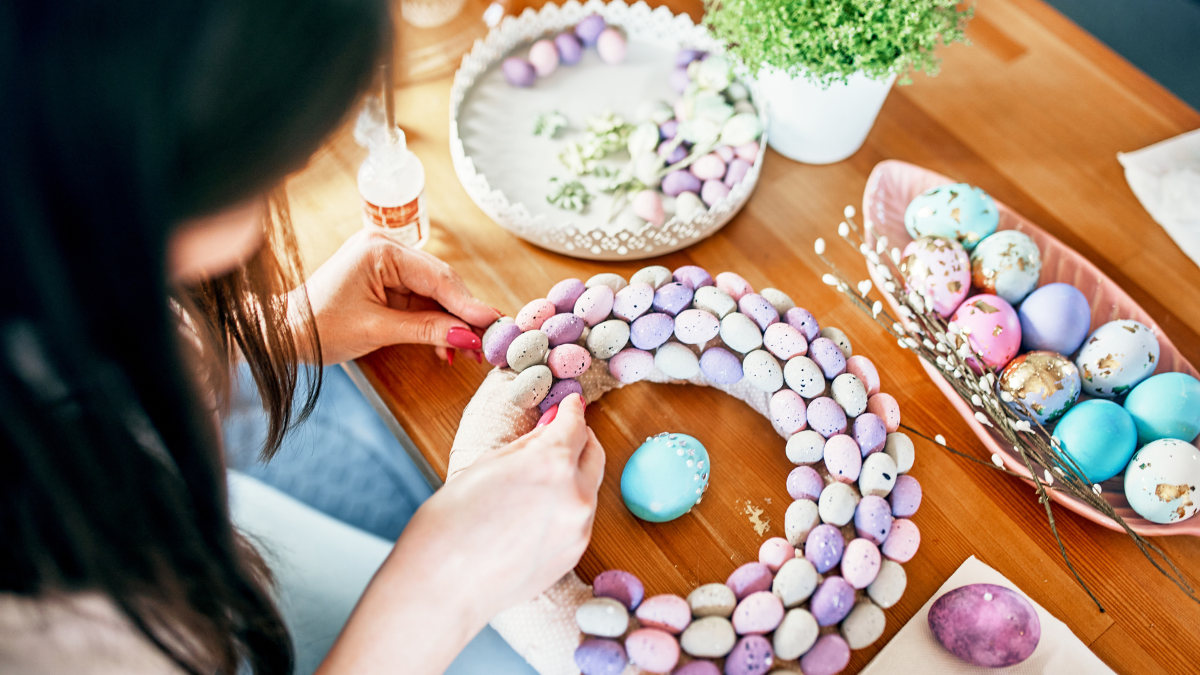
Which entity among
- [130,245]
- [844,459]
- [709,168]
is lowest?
[844,459]

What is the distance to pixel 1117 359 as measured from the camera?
72 cm

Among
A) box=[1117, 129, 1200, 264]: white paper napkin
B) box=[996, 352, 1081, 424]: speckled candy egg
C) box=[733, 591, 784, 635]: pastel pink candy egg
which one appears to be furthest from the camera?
box=[1117, 129, 1200, 264]: white paper napkin

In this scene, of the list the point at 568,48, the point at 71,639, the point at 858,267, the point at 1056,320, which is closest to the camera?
the point at 71,639

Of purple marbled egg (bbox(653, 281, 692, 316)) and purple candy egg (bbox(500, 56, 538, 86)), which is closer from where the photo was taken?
purple marbled egg (bbox(653, 281, 692, 316))

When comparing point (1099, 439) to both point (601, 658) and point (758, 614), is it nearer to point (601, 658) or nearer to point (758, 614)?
point (758, 614)

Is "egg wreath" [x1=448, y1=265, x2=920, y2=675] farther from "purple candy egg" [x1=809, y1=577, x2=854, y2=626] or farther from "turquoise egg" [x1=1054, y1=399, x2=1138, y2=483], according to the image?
"turquoise egg" [x1=1054, y1=399, x2=1138, y2=483]

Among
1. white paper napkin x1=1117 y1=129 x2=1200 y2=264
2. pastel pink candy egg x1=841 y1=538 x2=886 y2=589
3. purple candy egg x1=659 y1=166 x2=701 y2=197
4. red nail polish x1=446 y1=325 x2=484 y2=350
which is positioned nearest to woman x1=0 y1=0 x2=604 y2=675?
red nail polish x1=446 y1=325 x2=484 y2=350

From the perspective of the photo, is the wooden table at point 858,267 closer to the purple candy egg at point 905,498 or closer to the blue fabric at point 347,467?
the purple candy egg at point 905,498

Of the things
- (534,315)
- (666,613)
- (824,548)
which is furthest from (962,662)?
(534,315)

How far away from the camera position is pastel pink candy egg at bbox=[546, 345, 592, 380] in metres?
0.69

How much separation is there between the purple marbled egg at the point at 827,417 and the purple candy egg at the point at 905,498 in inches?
2.6

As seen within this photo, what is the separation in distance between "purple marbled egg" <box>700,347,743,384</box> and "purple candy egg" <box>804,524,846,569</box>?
156mm

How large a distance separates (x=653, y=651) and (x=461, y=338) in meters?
0.33

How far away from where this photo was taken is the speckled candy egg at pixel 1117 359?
72 centimetres
